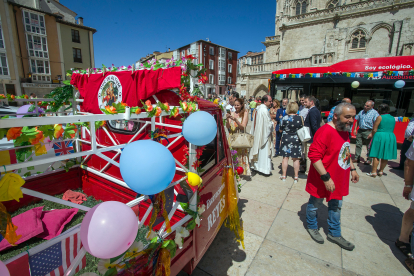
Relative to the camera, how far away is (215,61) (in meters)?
46.8

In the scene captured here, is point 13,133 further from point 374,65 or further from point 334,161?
point 374,65

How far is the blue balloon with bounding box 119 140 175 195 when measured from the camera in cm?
118

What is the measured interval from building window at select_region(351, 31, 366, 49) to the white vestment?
952 inches

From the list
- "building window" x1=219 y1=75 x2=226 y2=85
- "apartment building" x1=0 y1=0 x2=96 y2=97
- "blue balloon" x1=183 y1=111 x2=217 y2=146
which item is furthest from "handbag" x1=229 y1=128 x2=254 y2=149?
"building window" x1=219 y1=75 x2=226 y2=85

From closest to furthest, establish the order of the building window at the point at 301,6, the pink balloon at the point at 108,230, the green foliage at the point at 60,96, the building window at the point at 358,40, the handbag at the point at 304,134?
the pink balloon at the point at 108,230, the green foliage at the point at 60,96, the handbag at the point at 304,134, the building window at the point at 358,40, the building window at the point at 301,6

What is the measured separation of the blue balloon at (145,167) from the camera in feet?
3.88

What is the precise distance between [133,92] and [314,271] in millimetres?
3199

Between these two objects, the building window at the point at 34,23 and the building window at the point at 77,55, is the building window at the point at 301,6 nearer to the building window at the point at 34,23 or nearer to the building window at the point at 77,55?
the building window at the point at 77,55

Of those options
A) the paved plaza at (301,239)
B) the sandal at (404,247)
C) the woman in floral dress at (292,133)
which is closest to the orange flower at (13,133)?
the paved plaza at (301,239)

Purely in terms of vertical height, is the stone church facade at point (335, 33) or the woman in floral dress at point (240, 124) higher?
the stone church facade at point (335, 33)

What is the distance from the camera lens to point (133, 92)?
2527 mm

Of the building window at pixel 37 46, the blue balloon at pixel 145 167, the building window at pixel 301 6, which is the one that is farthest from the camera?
the building window at pixel 301 6

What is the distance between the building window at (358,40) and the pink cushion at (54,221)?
28625 mm

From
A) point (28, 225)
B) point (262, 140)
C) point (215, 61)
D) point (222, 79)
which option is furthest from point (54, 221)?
point (222, 79)
